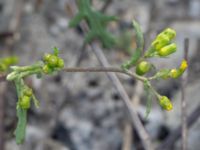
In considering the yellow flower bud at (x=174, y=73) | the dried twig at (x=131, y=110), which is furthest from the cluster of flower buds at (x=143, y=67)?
the dried twig at (x=131, y=110)

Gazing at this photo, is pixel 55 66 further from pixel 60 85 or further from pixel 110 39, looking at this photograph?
pixel 60 85

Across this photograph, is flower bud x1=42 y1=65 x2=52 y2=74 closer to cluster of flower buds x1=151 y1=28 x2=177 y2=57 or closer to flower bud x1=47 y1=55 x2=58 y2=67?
flower bud x1=47 y1=55 x2=58 y2=67

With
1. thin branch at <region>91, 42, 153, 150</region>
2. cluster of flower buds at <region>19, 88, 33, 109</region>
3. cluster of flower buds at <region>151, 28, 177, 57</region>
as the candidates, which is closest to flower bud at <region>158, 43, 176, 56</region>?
cluster of flower buds at <region>151, 28, 177, 57</region>

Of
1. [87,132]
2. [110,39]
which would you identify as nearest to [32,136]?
[87,132]

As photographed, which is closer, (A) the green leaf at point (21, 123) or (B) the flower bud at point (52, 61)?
(B) the flower bud at point (52, 61)

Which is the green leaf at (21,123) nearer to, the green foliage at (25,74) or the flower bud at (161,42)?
the green foliage at (25,74)
